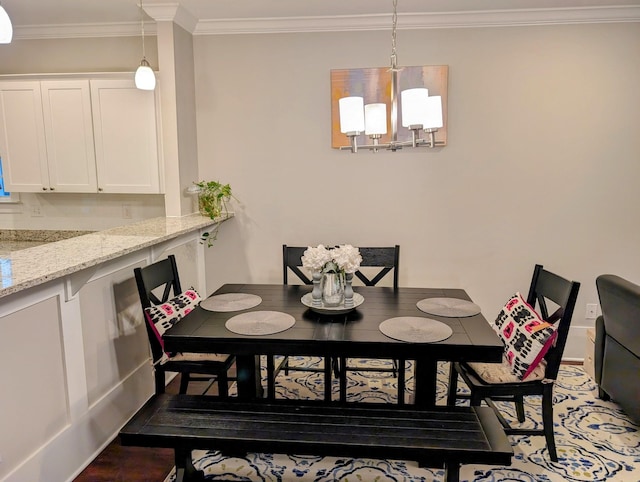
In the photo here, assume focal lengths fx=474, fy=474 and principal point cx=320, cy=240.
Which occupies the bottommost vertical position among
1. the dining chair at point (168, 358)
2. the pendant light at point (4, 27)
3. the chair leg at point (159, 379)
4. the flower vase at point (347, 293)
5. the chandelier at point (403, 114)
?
the chair leg at point (159, 379)

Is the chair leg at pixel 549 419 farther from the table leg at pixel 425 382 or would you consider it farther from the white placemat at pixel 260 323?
the white placemat at pixel 260 323

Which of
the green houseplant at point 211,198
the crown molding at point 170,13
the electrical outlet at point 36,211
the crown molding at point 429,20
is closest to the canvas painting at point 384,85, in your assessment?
the crown molding at point 429,20

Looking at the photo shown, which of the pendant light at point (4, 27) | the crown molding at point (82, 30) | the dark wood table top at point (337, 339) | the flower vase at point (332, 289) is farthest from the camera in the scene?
the crown molding at point (82, 30)

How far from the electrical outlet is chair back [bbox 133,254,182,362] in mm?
2021

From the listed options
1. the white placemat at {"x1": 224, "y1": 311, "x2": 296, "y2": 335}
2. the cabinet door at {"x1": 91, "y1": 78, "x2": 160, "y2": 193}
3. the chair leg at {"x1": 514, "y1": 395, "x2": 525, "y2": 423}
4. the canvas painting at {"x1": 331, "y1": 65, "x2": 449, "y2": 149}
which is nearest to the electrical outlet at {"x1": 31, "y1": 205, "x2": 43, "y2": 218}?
the cabinet door at {"x1": 91, "y1": 78, "x2": 160, "y2": 193}

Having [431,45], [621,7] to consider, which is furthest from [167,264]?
[621,7]

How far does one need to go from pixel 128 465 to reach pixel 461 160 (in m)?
3.02

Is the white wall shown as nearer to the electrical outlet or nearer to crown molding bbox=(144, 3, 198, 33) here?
crown molding bbox=(144, 3, 198, 33)

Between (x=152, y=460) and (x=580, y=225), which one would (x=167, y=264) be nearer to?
(x=152, y=460)

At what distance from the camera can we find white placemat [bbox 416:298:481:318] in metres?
2.42

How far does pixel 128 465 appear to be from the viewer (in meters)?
2.37

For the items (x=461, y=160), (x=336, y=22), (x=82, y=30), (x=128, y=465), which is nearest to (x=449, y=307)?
(x=461, y=160)

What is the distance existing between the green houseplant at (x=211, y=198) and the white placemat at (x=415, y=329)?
1.88 m

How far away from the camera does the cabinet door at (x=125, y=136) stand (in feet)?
11.7
